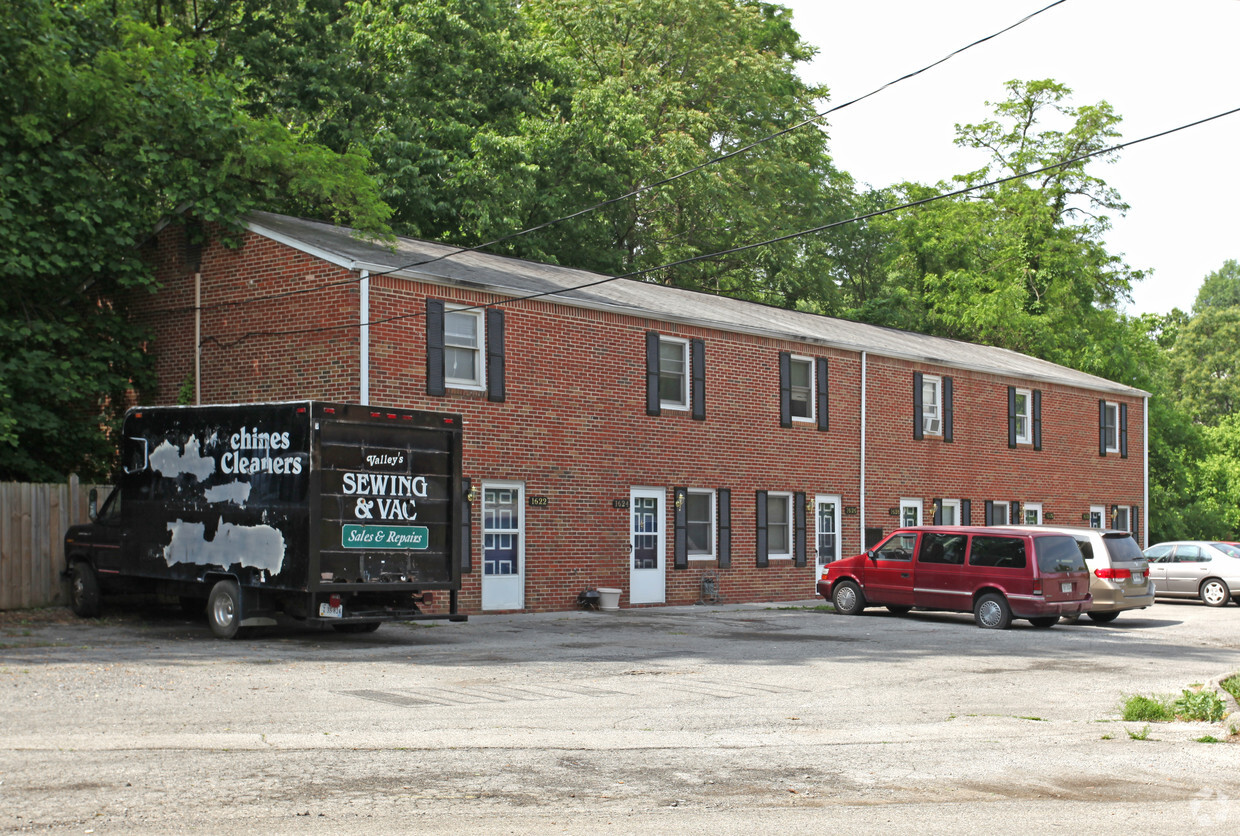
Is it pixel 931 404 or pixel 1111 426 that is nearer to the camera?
pixel 931 404

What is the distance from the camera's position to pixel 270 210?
85.3 ft

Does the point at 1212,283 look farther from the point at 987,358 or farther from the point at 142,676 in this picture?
the point at 142,676

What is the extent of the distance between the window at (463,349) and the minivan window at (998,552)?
879cm

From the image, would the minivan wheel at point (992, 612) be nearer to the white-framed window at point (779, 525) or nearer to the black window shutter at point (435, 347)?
the white-framed window at point (779, 525)

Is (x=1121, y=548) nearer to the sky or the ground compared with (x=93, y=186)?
nearer to the ground

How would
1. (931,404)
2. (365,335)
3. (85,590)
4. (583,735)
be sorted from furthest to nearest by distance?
(931,404)
(365,335)
(85,590)
(583,735)

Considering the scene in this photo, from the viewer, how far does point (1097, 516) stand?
127 feet

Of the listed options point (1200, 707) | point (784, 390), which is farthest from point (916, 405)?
point (1200, 707)

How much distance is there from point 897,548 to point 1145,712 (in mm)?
11016

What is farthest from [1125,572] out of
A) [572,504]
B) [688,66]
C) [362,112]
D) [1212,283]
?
[1212,283]

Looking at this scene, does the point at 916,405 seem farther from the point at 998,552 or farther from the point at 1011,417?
the point at 998,552

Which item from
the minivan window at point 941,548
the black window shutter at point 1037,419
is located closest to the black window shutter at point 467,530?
the minivan window at point 941,548

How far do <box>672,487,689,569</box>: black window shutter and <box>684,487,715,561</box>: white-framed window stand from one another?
0.72 ft

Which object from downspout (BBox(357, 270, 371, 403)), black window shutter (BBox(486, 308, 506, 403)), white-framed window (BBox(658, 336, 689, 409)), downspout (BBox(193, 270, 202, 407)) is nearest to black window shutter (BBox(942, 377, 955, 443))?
white-framed window (BBox(658, 336, 689, 409))
